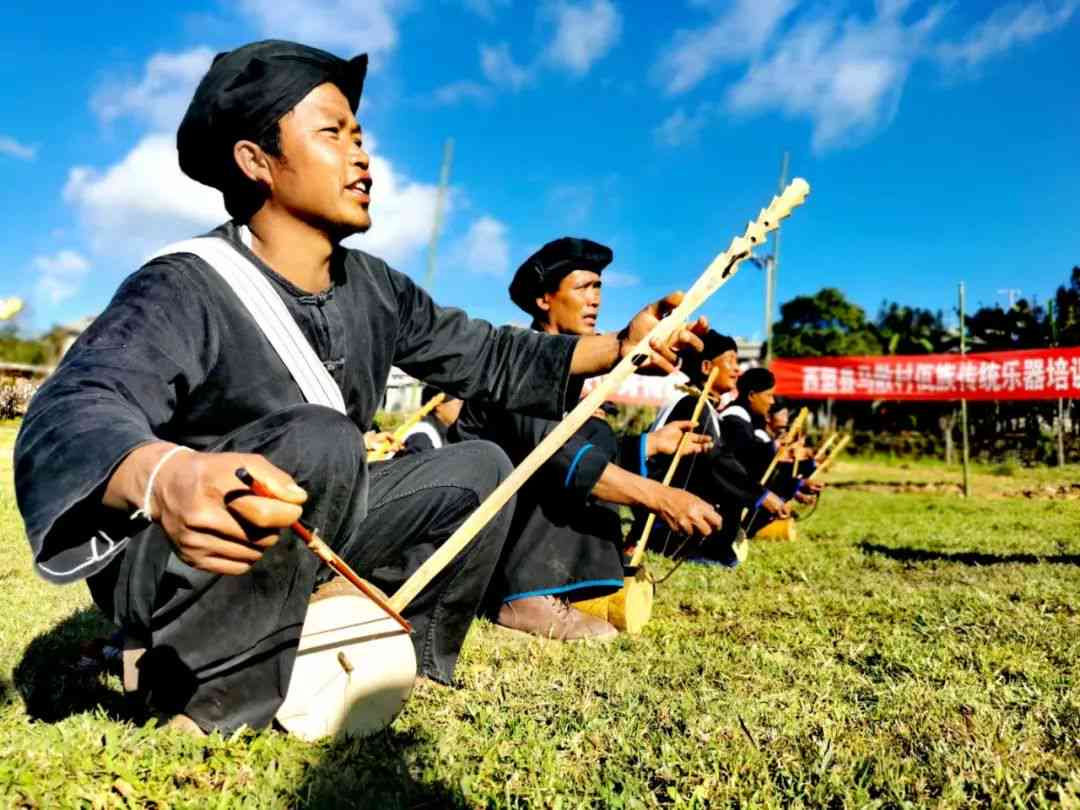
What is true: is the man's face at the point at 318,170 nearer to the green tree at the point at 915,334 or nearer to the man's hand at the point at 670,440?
the man's hand at the point at 670,440

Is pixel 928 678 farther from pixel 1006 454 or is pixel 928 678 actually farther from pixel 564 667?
pixel 1006 454

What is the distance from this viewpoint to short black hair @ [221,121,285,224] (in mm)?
2309

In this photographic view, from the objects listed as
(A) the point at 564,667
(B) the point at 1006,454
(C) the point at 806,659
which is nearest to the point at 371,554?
(A) the point at 564,667

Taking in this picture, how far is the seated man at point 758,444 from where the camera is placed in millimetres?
6203

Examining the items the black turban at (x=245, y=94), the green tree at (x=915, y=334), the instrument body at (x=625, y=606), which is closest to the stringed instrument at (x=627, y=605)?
the instrument body at (x=625, y=606)

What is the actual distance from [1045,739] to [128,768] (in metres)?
2.20

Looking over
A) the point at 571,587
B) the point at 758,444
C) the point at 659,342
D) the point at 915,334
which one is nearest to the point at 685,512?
the point at 571,587

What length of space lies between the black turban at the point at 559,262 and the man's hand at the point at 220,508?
10.8 feet

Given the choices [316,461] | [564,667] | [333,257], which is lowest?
[564,667]

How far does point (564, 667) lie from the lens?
279cm

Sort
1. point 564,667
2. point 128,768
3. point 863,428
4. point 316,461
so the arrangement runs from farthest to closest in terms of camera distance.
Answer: point 863,428 < point 564,667 < point 316,461 < point 128,768

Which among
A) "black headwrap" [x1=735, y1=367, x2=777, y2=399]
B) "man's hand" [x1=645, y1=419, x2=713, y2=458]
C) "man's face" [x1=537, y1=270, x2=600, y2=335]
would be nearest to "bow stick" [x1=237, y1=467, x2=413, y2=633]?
"man's hand" [x1=645, y1=419, x2=713, y2=458]

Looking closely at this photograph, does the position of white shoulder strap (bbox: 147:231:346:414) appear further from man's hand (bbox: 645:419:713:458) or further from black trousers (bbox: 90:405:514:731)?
man's hand (bbox: 645:419:713:458)

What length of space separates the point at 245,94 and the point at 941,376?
46.4 ft
